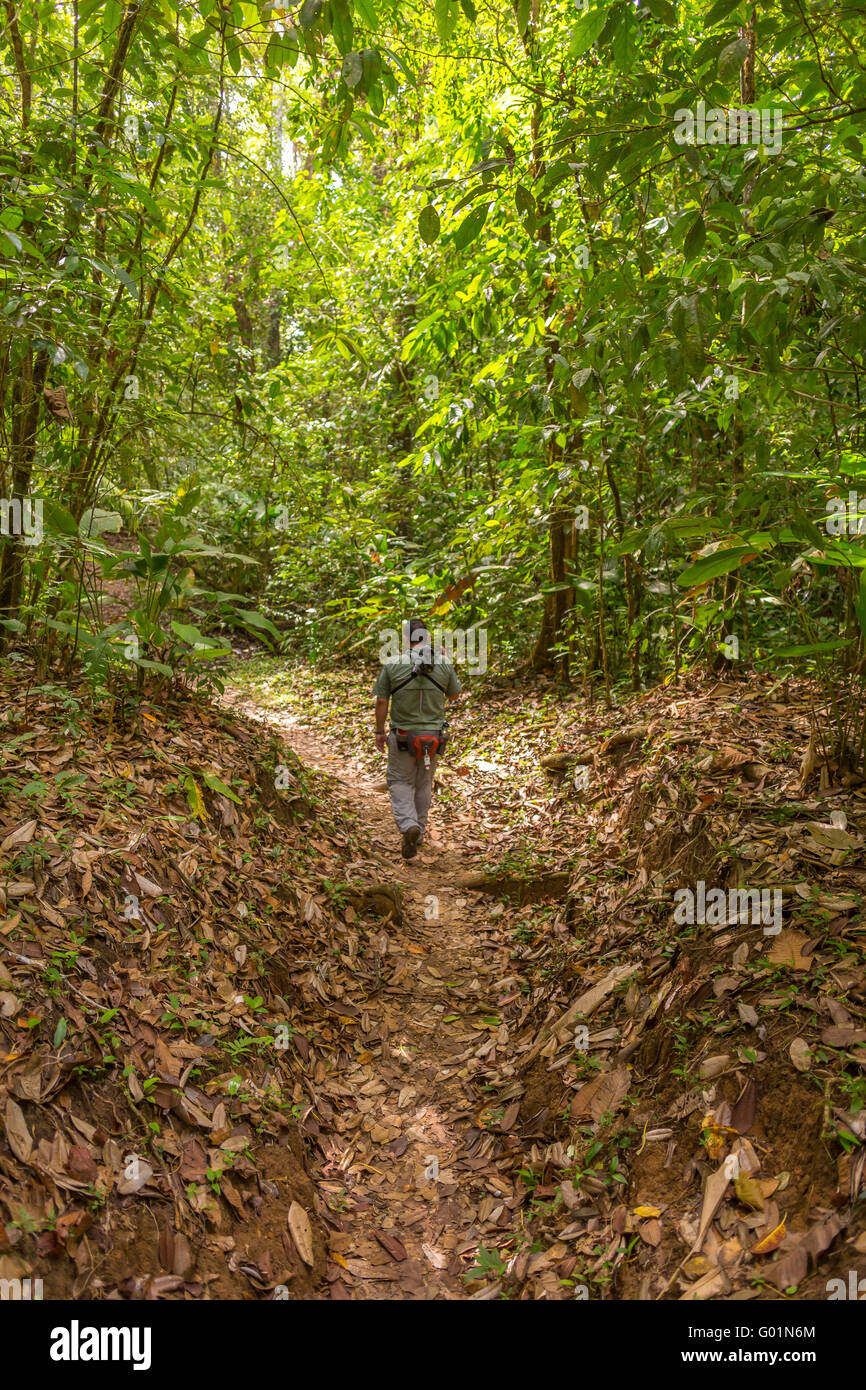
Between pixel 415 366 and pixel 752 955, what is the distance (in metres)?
12.3

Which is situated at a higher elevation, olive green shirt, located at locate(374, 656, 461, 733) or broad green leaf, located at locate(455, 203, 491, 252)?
broad green leaf, located at locate(455, 203, 491, 252)

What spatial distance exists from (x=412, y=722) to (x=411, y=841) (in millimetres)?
948

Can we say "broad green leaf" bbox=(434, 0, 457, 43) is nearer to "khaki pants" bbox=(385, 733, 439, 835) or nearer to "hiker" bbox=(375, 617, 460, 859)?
"hiker" bbox=(375, 617, 460, 859)

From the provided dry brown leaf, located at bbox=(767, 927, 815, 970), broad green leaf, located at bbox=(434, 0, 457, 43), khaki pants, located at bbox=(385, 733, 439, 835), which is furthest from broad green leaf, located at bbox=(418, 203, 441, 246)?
khaki pants, located at bbox=(385, 733, 439, 835)

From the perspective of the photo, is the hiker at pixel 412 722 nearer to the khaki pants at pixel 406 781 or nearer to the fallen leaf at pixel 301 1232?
the khaki pants at pixel 406 781

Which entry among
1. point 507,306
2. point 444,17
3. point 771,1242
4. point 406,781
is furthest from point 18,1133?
point 507,306

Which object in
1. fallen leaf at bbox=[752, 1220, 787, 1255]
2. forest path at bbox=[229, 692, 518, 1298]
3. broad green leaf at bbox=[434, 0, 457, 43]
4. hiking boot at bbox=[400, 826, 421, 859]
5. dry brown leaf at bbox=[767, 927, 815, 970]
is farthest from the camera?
hiking boot at bbox=[400, 826, 421, 859]

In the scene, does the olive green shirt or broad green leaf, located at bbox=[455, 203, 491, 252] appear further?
the olive green shirt

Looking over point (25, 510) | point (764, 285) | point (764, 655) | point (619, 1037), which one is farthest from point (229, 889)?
point (764, 655)

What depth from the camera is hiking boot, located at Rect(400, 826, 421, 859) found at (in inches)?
251

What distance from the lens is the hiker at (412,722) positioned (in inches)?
253

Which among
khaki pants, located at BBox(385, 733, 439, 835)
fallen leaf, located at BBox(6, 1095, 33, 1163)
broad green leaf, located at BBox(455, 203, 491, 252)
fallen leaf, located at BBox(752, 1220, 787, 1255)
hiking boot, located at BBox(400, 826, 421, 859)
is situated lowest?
fallen leaf, located at BBox(752, 1220, 787, 1255)

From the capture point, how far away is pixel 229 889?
14.3ft

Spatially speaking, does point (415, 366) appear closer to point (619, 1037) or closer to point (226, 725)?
point (226, 725)
